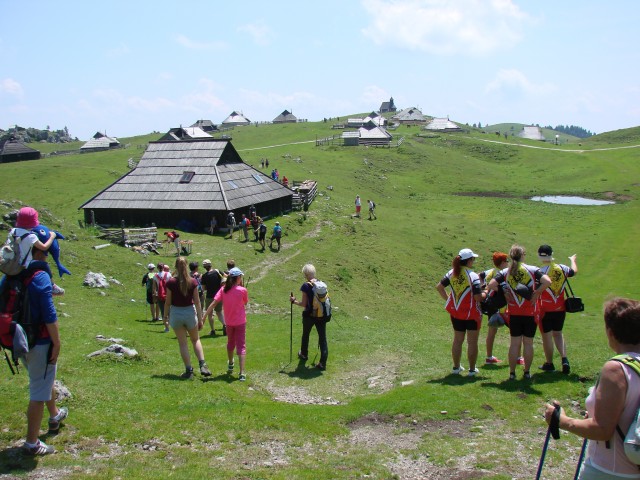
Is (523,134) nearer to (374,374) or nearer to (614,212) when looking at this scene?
(614,212)

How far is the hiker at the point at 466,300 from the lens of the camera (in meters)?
12.3

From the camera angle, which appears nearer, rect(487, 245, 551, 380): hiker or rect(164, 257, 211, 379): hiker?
rect(487, 245, 551, 380): hiker

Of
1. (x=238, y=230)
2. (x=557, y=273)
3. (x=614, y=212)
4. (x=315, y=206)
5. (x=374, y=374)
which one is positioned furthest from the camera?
(x=614, y=212)

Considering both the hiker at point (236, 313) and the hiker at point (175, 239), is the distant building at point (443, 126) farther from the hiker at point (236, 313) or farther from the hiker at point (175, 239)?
the hiker at point (236, 313)

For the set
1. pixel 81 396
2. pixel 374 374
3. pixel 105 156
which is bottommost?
pixel 374 374

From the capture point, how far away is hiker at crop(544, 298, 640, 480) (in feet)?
16.1

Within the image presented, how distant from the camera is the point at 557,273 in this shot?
1291 centimetres

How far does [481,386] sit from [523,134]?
150 m

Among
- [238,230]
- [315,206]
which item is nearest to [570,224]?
[315,206]

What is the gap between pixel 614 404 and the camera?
4914mm

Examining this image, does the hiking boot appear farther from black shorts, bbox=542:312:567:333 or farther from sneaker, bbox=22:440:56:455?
black shorts, bbox=542:312:567:333

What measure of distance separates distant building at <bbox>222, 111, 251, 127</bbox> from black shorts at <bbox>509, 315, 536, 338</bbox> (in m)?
157

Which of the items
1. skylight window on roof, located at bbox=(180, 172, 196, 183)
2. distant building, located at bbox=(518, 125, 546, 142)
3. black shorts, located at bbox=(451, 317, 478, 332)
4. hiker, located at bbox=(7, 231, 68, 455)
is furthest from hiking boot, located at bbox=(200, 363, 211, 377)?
distant building, located at bbox=(518, 125, 546, 142)

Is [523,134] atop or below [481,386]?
atop
